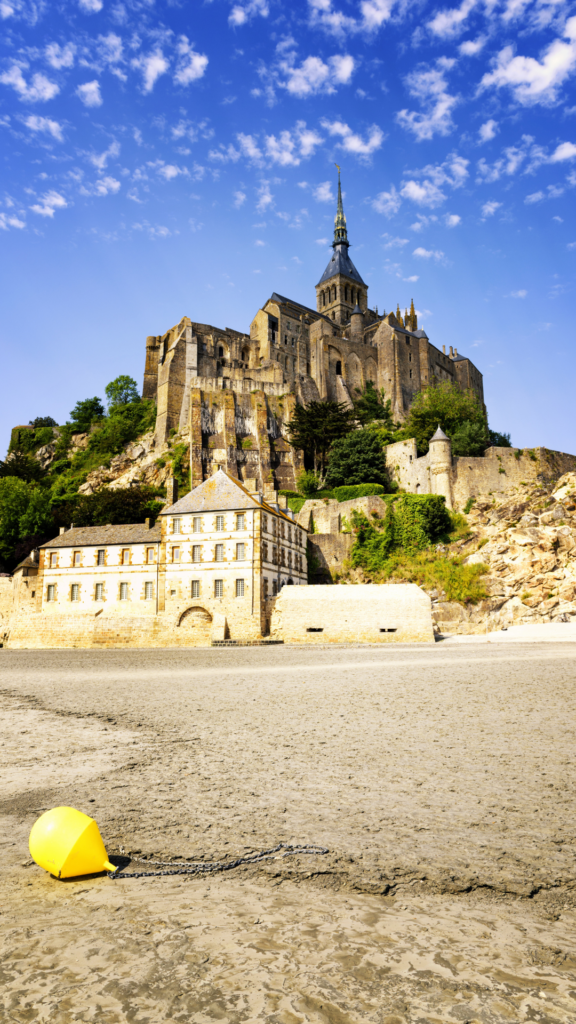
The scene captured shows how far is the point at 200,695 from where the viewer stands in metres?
11.8

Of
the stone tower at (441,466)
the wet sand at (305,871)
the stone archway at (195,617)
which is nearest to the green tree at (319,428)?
the stone tower at (441,466)

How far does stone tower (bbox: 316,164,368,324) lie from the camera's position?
306 feet

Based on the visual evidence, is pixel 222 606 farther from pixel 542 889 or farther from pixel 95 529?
pixel 542 889

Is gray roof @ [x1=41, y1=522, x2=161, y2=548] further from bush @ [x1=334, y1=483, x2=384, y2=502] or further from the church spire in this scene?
the church spire

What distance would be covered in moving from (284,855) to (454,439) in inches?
1890

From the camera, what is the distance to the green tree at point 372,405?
2715 inches

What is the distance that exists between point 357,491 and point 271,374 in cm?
2523

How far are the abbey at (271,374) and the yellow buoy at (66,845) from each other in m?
47.1

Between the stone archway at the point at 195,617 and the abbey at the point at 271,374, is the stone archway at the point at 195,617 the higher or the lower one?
the lower one

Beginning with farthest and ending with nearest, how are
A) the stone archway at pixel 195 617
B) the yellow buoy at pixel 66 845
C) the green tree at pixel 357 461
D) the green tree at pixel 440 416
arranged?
the green tree at pixel 440 416
the green tree at pixel 357 461
the stone archway at pixel 195 617
the yellow buoy at pixel 66 845

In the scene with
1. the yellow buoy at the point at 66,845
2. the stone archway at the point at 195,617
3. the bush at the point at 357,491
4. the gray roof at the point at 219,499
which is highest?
the bush at the point at 357,491

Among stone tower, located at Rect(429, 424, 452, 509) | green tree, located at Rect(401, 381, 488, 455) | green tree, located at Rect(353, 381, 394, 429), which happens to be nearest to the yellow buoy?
stone tower, located at Rect(429, 424, 452, 509)

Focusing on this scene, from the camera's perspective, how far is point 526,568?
1323 inches

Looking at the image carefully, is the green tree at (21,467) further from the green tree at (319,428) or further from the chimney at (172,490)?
the green tree at (319,428)
